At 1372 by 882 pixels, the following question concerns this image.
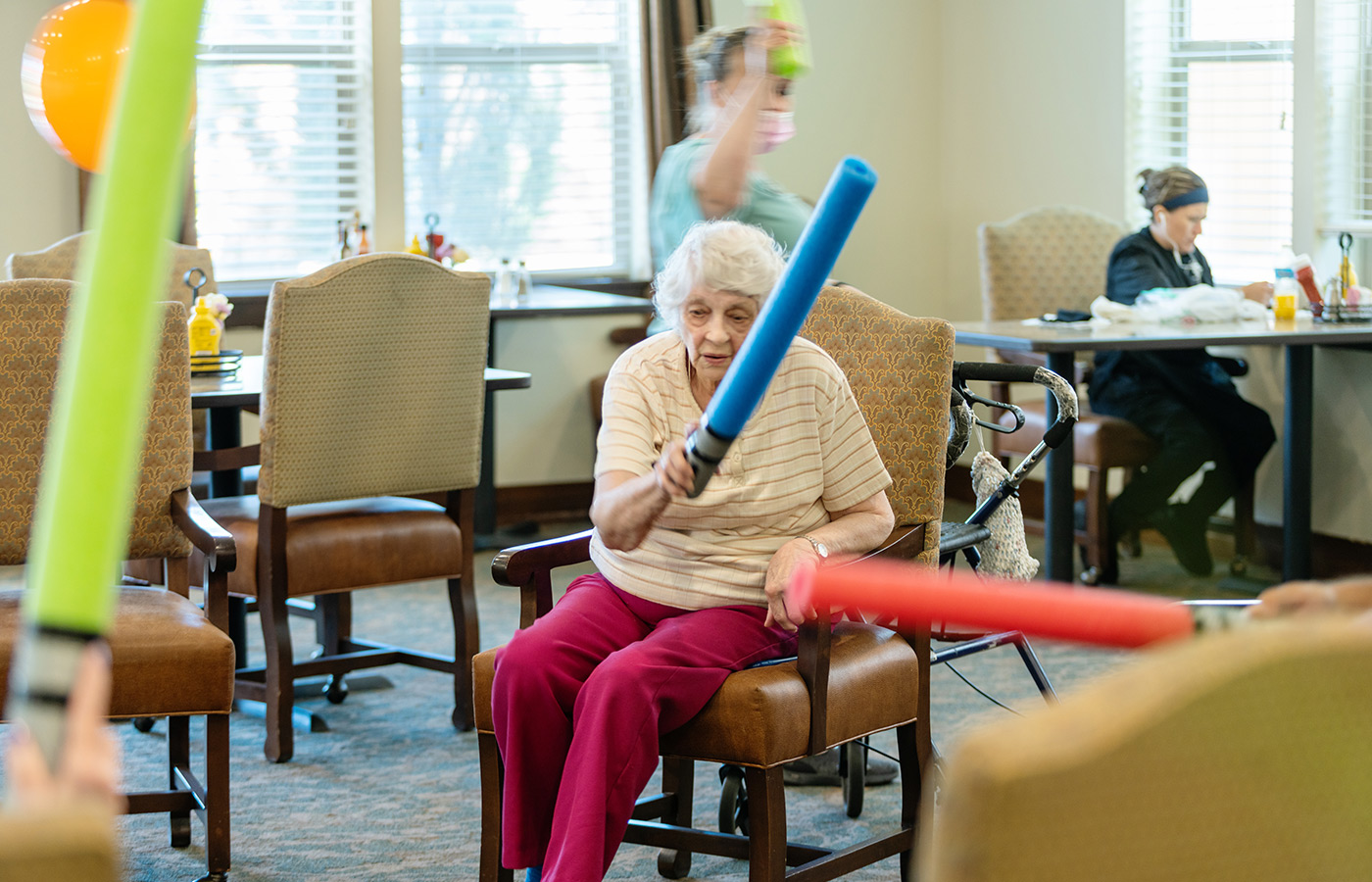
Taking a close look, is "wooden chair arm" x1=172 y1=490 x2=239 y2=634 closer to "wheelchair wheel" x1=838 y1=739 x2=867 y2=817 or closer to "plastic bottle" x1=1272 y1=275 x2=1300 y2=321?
"wheelchair wheel" x1=838 y1=739 x2=867 y2=817

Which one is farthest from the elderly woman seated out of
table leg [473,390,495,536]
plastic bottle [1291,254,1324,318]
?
table leg [473,390,495,536]

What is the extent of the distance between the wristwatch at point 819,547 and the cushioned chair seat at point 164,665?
99 cm

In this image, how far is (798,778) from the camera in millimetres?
2930

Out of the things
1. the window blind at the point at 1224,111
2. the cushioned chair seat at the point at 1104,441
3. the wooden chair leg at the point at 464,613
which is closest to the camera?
the wooden chair leg at the point at 464,613

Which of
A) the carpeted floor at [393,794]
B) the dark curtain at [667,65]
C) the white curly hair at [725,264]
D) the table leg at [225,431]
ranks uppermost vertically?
the dark curtain at [667,65]

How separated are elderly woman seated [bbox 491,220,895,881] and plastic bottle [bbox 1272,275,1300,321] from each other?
8.51ft

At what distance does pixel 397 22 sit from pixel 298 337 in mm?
2992

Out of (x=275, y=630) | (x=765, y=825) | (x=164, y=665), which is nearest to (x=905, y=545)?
(x=765, y=825)

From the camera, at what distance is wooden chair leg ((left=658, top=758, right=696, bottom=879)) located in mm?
2465

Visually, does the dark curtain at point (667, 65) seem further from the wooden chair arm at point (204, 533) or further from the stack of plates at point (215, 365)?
the wooden chair arm at point (204, 533)

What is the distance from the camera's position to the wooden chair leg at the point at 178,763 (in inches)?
103

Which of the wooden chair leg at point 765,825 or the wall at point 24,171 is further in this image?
the wall at point 24,171

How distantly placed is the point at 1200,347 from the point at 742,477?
2384 mm

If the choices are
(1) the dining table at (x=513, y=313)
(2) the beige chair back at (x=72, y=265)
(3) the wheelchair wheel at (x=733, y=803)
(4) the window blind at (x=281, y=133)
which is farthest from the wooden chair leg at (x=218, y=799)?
(4) the window blind at (x=281, y=133)
